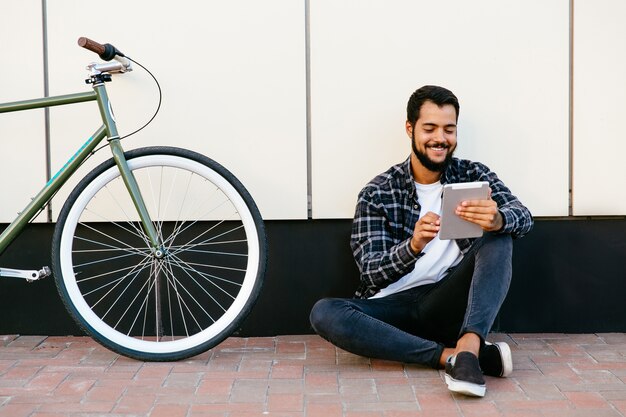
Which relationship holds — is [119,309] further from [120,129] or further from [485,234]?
[485,234]

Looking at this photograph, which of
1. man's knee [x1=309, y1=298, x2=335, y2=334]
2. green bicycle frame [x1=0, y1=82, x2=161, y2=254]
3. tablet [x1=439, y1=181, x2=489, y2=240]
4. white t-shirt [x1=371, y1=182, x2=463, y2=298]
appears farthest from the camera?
white t-shirt [x1=371, y1=182, x2=463, y2=298]

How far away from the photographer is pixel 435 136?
147 inches

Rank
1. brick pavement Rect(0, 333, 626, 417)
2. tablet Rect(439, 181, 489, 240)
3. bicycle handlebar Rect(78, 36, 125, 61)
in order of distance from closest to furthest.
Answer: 1. brick pavement Rect(0, 333, 626, 417)
2. tablet Rect(439, 181, 489, 240)
3. bicycle handlebar Rect(78, 36, 125, 61)

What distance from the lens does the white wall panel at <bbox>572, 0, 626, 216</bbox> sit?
4105 mm

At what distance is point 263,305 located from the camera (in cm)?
423

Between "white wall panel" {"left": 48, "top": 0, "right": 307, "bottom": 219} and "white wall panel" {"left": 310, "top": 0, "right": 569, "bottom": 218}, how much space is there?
0.44 feet

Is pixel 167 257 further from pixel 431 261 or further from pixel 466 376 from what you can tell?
pixel 466 376

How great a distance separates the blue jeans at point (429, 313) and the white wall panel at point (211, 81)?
73 centimetres

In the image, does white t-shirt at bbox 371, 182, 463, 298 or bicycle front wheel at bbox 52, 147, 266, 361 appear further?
bicycle front wheel at bbox 52, 147, 266, 361

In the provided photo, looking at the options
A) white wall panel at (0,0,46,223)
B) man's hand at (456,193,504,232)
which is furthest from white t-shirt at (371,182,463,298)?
white wall panel at (0,0,46,223)

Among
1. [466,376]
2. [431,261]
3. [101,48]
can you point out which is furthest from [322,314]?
[101,48]

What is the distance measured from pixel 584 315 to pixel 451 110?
128 centimetres

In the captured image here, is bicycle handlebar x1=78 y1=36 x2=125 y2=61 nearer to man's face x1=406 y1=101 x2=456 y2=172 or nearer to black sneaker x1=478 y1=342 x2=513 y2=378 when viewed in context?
man's face x1=406 y1=101 x2=456 y2=172

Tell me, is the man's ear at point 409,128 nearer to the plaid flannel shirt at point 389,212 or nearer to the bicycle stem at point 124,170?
the plaid flannel shirt at point 389,212
